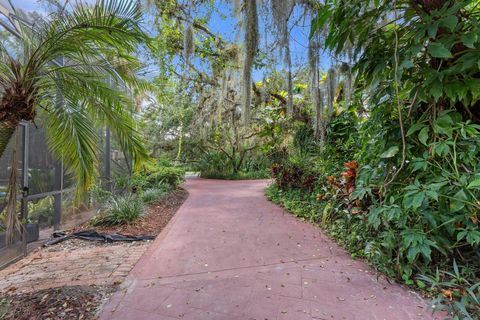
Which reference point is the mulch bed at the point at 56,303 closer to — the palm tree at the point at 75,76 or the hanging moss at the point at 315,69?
the palm tree at the point at 75,76

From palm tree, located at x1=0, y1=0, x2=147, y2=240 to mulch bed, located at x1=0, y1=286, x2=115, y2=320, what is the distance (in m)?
0.87

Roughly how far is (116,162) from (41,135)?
8.74ft

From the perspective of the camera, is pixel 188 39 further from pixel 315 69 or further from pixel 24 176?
pixel 24 176

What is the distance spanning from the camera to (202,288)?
2240mm

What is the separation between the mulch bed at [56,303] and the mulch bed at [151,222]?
1.72 m

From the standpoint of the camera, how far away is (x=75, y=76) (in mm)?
2537

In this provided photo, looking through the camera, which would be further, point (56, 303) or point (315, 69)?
point (315, 69)

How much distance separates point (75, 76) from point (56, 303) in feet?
6.46

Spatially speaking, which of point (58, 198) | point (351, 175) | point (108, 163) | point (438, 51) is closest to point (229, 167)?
point (108, 163)

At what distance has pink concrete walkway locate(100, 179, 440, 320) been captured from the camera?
1897 mm

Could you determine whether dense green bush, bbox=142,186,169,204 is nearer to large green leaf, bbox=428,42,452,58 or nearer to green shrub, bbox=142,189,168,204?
green shrub, bbox=142,189,168,204

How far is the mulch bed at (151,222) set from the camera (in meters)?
4.06

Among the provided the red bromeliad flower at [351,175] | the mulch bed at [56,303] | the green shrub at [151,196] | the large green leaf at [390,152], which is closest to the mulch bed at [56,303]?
the mulch bed at [56,303]

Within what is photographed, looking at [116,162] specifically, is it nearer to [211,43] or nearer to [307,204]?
[211,43]
